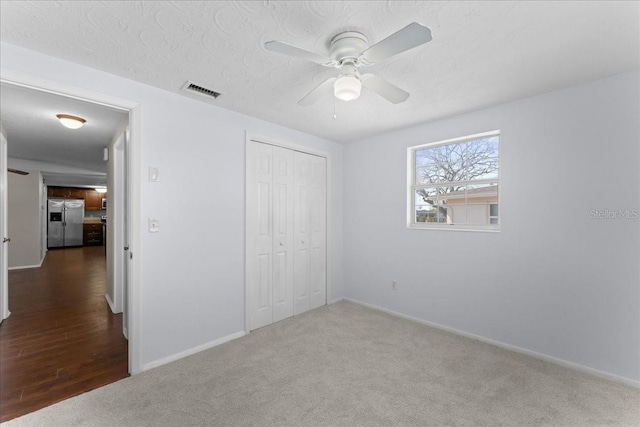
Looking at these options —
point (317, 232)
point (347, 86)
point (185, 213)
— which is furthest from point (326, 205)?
point (347, 86)

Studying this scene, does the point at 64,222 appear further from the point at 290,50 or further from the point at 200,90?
the point at 290,50

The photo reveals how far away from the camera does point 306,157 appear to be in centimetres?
375

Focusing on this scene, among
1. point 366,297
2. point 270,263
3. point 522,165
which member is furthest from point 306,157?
point 522,165

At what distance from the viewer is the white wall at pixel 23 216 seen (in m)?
5.91

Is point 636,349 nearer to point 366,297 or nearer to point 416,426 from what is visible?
point 416,426

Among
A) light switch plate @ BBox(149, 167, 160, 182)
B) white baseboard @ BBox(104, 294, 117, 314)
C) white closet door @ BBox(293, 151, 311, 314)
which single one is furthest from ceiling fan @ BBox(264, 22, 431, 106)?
white baseboard @ BBox(104, 294, 117, 314)

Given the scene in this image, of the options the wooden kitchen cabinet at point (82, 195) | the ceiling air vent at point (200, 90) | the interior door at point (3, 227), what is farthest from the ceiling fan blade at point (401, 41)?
the wooden kitchen cabinet at point (82, 195)

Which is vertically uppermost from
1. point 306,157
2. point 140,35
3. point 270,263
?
point 140,35

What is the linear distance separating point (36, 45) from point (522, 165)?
12.5 ft

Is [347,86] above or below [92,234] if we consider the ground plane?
above

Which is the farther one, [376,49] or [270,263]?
[270,263]

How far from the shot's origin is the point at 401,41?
1.32m

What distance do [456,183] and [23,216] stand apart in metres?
8.30

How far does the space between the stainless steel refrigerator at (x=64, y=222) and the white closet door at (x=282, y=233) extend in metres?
9.90
